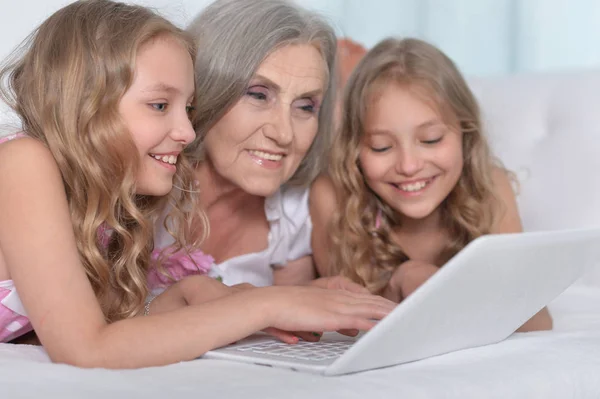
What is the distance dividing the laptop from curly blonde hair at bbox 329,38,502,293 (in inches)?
26.9

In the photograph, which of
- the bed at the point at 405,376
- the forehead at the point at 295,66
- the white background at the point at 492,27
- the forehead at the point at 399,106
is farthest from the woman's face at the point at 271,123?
the white background at the point at 492,27

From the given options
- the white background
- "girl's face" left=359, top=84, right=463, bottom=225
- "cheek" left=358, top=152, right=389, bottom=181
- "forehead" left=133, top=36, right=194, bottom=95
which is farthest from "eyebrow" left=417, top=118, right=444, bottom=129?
the white background

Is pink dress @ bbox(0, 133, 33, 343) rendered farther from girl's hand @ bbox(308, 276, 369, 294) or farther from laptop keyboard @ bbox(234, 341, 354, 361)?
girl's hand @ bbox(308, 276, 369, 294)

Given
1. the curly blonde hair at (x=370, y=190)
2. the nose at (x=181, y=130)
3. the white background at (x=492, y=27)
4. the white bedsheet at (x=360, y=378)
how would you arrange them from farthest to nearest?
1. the white background at (x=492, y=27)
2. the curly blonde hair at (x=370, y=190)
3. the nose at (x=181, y=130)
4. the white bedsheet at (x=360, y=378)

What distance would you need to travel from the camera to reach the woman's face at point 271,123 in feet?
5.74

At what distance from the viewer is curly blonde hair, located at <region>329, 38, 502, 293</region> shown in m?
1.94

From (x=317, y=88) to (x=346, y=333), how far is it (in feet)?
2.27

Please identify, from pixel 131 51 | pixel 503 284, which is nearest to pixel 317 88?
pixel 131 51

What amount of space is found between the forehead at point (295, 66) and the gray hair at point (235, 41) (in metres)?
0.01

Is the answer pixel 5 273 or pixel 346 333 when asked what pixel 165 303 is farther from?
pixel 346 333

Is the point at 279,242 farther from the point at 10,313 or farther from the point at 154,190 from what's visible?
the point at 10,313

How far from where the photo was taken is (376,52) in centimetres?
204

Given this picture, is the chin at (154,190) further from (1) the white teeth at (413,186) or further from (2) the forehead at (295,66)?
(1) the white teeth at (413,186)

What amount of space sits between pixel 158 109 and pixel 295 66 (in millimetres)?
442
